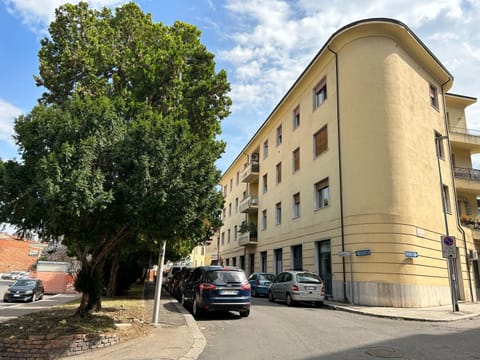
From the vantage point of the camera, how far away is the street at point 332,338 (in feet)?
22.8

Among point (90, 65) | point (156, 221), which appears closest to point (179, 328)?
point (156, 221)

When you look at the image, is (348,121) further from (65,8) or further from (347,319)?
(65,8)

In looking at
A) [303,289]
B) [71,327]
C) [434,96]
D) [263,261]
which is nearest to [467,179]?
[434,96]

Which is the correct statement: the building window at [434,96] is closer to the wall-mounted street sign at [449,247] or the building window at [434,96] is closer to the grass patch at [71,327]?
the wall-mounted street sign at [449,247]

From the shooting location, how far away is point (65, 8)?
14086mm

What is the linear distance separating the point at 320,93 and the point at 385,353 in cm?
1843

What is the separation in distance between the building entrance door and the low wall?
1450 centimetres

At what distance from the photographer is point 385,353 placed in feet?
22.8

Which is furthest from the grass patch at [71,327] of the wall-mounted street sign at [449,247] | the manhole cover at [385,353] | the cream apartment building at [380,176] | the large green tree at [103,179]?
the wall-mounted street sign at [449,247]

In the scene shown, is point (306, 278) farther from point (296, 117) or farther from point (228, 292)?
point (296, 117)

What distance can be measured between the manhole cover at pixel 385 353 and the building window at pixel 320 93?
17035mm

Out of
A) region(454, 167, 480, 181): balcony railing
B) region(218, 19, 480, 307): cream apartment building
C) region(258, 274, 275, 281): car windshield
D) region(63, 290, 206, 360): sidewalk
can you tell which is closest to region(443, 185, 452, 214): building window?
region(218, 19, 480, 307): cream apartment building

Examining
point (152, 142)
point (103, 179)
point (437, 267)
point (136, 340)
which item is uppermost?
point (152, 142)

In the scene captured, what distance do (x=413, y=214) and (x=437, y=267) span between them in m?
3.27
